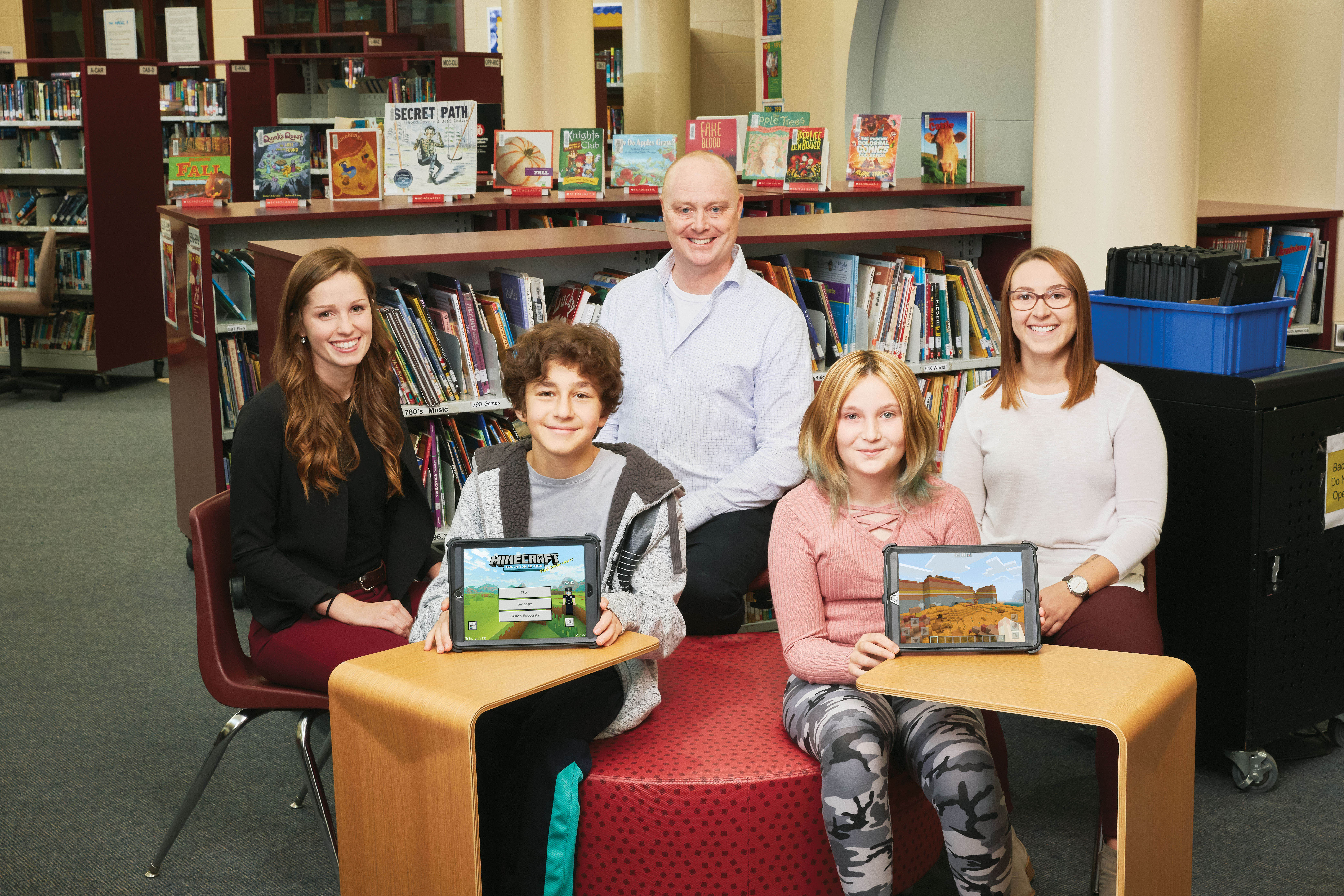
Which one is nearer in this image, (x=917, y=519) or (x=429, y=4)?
(x=917, y=519)

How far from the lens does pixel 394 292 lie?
3.42 m

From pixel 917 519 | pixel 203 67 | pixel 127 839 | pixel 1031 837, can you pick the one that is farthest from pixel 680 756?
pixel 203 67

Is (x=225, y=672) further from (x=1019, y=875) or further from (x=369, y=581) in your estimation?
(x=1019, y=875)

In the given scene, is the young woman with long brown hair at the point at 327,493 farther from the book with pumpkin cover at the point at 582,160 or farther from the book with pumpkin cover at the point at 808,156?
the book with pumpkin cover at the point at 808,156

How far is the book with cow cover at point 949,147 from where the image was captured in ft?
20.2

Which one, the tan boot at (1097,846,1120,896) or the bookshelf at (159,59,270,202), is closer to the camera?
the tan boot at (1097,846,1120,896)

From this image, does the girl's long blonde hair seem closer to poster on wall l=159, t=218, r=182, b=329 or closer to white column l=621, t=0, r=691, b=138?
poster on wall l=159, t=218, r=182, b=329

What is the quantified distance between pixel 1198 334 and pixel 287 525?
1.96 meters

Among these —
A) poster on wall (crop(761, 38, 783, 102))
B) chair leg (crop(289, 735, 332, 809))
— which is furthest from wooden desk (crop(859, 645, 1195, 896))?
poster on wall (crop(761, 38, 783, 102))

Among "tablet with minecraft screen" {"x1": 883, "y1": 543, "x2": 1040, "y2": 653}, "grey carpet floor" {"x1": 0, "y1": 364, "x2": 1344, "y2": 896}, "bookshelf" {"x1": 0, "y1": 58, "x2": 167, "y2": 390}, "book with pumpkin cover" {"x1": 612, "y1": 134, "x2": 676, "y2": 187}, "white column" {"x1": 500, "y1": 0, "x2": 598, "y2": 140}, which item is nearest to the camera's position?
"tablet with minecraft screen" {"x1": 883, "y1": 543, "x2": 1040, "y2": 653}

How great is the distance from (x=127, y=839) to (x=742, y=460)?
156 centimetres

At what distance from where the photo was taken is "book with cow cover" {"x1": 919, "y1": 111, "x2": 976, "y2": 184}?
6.16 meters

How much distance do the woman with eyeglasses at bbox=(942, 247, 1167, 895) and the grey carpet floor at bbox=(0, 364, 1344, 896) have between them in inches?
17.1

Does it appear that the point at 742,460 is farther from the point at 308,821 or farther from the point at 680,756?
the point at 308,821
